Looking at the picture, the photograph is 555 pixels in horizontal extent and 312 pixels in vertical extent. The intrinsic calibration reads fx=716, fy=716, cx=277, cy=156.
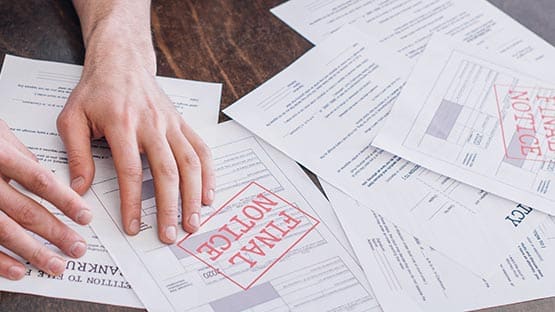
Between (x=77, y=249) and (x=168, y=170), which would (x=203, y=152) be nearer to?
(x=168, y=170)

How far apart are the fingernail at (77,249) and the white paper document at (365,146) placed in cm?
26

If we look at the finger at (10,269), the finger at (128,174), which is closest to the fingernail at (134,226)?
the finger at (128,174)

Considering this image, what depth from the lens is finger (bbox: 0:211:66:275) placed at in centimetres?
74

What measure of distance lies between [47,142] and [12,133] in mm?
42

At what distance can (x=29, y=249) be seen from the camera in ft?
2.43

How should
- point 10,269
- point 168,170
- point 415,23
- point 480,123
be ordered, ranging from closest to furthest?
point 10,269 < point 168,170 < point 480,123 < point 415,23

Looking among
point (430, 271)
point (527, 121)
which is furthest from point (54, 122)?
point (527, 121)

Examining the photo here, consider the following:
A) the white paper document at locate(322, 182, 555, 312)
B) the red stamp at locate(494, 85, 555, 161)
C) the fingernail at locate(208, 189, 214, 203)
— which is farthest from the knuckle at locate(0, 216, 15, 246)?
the red stamp at locate(494, 85, 555, 161)

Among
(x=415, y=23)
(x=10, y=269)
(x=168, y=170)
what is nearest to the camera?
(x=10, y=269)

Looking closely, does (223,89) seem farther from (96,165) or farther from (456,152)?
(456,152)

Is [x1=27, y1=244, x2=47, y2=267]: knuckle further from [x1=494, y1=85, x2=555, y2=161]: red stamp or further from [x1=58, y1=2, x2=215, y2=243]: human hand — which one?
[x1=494, y1=85, x2=555, y2=161]: red stamp

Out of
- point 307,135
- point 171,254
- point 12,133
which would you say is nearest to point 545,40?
point 307,135

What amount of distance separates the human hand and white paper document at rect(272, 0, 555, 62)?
10.2 inches

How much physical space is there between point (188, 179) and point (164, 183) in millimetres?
29
